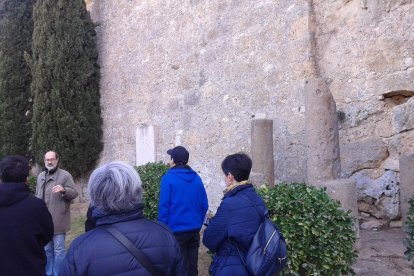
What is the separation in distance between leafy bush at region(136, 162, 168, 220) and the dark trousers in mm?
1935

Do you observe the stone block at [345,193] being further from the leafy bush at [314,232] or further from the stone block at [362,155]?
the stone block at [362,155]

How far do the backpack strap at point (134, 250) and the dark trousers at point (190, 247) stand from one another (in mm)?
2072

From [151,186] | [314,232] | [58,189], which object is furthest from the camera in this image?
[151,186]

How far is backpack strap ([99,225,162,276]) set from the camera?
1.98 metres

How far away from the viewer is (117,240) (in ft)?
6.49

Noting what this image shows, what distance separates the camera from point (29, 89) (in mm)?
11367

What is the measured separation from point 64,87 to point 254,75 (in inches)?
190

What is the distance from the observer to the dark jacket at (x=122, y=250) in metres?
1.95

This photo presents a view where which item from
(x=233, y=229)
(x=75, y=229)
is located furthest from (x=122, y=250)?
(x=75, y=229)

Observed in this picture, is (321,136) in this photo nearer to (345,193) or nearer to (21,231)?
(345,193)

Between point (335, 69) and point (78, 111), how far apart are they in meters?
6.14

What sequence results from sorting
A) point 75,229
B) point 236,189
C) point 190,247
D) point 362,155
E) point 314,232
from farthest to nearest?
1. point 75,229
2. point 362,155
3. point 190,247
4. point 314,232
5. point 236,189

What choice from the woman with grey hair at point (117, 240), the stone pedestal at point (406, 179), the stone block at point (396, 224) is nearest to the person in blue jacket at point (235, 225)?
the woman with grey hair at point (117, 240)

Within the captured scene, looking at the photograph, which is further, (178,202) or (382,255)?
(382,255)
